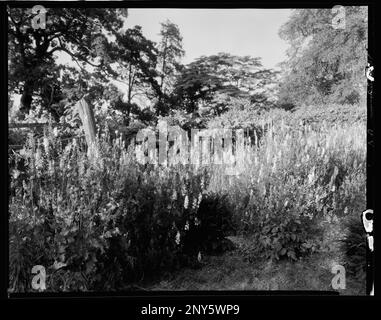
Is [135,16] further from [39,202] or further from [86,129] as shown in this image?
[39,202]

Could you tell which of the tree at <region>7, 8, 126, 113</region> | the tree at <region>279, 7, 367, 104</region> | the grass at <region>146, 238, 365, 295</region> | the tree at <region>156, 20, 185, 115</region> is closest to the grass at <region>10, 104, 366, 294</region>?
the grass at <region>146, 238, 365, 295</region>

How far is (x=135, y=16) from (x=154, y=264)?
1.59 meters

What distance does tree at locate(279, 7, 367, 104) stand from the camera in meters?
2.60

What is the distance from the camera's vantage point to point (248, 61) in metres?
2.75

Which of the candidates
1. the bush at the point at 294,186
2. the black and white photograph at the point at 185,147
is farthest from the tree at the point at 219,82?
the bush at the point at 294,186

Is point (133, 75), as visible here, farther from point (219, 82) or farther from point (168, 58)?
point (219, 82)

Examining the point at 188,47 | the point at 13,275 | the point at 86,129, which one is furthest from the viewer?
the point at 86,129

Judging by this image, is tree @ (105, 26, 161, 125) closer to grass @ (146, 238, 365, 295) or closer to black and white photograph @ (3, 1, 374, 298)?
black and white photograph @ (3, 1, 374, 298)

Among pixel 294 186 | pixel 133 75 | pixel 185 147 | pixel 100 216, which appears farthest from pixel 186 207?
pixel 133 75

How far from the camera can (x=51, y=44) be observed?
269 cm

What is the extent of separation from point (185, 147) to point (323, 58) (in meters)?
1.15

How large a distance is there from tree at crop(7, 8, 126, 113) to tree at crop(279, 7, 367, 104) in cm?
115

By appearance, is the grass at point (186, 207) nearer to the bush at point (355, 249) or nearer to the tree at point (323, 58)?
the bush at point (355, 249)
